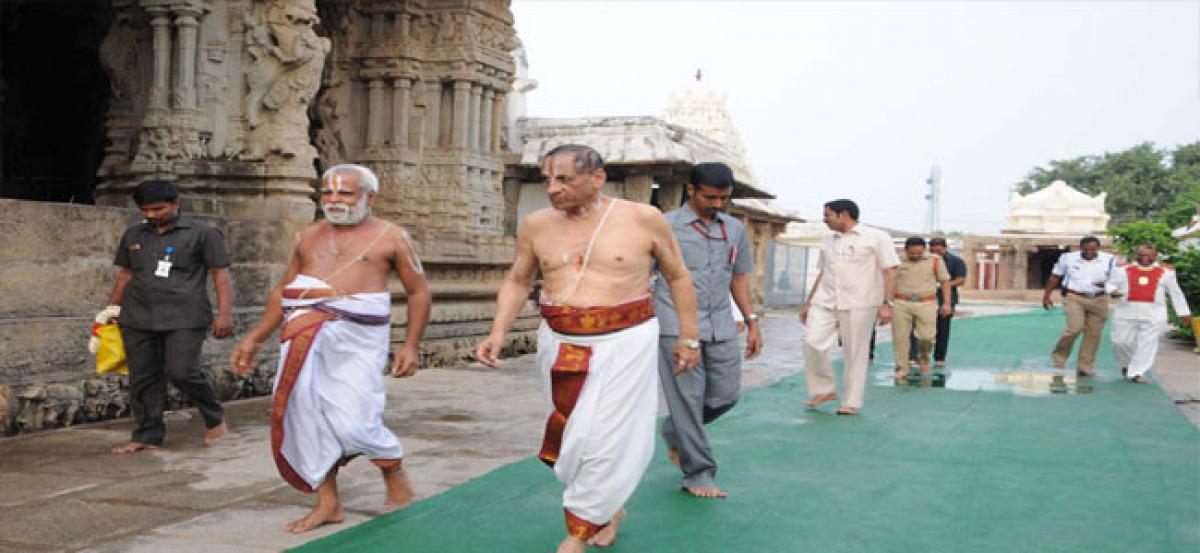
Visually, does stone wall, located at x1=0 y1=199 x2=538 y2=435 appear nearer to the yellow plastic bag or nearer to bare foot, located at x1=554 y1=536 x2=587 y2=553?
the yellow plastic bag

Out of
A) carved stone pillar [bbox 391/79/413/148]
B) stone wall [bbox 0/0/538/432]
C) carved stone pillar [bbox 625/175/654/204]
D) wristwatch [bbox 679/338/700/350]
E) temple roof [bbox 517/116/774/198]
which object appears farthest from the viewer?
carved stone pillar [bbox 625/175/654/204]

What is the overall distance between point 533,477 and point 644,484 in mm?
560

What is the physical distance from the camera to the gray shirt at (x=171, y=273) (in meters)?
6.34

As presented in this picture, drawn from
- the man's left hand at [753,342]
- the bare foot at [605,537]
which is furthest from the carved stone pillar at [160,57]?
the bare foot at [605,537]

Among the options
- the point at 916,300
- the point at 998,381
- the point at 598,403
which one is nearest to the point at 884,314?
the point at 916,300

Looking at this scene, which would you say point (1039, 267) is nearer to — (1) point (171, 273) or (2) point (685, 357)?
(1) point (171, 273)

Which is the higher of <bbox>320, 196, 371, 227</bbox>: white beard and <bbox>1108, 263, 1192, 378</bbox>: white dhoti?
<bbox>320, 196, 371, 227</bbox>: white beard

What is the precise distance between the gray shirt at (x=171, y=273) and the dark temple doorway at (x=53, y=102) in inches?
279

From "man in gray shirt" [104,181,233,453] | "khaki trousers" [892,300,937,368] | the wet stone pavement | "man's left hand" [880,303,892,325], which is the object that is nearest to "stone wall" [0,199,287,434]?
the wet stone pavement

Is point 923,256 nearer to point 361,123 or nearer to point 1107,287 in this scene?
point 1107,287

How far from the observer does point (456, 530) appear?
463 cm

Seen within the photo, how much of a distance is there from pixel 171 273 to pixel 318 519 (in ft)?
7.84

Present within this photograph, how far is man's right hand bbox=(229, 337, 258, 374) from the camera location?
193 inches

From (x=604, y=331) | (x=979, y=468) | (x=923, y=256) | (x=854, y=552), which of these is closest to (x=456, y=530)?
(x=604, y=331)
